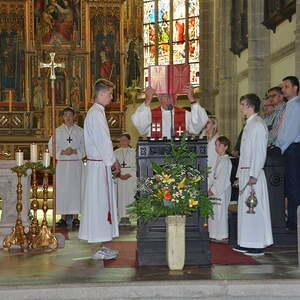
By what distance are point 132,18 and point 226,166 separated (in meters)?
14.6

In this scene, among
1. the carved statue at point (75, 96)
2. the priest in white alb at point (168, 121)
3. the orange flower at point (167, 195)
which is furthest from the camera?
the carved statue at point (75, 96)

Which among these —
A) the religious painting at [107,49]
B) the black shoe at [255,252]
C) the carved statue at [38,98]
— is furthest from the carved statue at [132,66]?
the black shoe at [255,252]

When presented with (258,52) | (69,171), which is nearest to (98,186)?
(69,171)

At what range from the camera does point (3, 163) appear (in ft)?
31.3

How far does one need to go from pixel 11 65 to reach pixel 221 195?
13127 millimetres

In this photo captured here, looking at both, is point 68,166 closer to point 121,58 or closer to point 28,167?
point 28,167

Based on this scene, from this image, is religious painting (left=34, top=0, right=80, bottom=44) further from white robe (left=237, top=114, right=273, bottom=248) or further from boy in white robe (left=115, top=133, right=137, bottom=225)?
white robe (left=237, top=114, right=273, bottom=248)

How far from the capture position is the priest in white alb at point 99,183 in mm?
7938

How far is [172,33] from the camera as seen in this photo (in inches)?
1024

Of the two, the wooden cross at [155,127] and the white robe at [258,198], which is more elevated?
the wooden cross at [155,127]

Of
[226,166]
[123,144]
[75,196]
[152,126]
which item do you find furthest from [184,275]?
[123,144]

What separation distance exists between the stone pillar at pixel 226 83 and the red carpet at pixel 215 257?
40.2ft

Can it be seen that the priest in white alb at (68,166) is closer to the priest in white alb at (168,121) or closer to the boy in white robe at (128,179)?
the boy in white robe at (128,179)

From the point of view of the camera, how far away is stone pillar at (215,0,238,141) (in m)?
21.3
